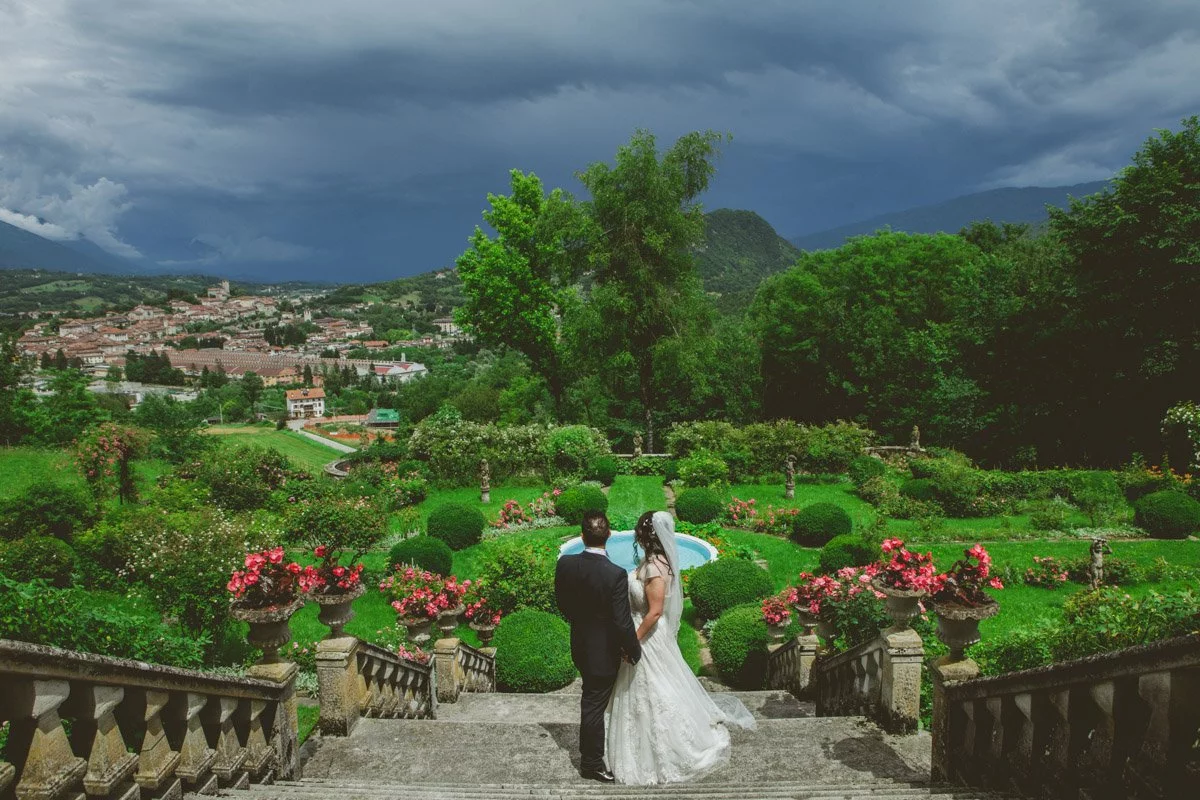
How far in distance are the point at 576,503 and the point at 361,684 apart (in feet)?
42.4

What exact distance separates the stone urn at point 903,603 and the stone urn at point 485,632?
6.75m

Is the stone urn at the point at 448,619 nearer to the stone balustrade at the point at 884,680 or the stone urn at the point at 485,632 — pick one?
the stone urn at the point at 485,632

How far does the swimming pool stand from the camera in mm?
15684

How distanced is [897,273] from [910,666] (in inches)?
1268

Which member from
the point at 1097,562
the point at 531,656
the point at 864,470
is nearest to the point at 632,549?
the point at 531,656

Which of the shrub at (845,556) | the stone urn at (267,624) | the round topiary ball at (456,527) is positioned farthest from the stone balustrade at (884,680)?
the round topiary ball at (456,527)

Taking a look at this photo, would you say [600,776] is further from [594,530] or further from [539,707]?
[539,707]

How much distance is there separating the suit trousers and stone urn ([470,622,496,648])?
19.2 ft

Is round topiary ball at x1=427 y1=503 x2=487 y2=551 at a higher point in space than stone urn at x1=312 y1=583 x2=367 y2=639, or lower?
lower

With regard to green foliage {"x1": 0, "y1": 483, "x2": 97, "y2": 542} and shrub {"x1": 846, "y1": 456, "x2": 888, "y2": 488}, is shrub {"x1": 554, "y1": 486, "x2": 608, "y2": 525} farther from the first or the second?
green foliage {"x1": 0, "y1": 483, "x2": 97, "y2": 542}

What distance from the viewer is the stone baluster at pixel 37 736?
104 inches

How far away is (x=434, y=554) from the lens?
14.4m

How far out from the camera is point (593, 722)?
4.96m

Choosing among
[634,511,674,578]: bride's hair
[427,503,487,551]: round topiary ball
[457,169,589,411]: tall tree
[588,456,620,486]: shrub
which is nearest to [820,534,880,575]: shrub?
[427,503,487,551]: round topiary ball
